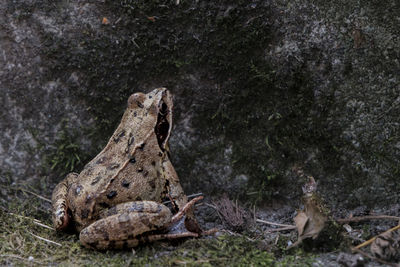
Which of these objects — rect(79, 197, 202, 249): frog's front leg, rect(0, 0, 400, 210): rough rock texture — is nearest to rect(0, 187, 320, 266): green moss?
rect(79, 197, 202, 249): frog's front leg

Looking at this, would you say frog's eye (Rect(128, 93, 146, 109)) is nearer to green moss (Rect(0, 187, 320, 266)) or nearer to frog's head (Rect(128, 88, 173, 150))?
frog's head (Rect(128, 88, 173, 150))

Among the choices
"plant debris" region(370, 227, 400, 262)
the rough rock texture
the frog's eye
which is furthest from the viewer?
the frog's eye

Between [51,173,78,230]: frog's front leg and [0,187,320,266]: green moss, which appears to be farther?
[51,173,78,230]: frog's front leg

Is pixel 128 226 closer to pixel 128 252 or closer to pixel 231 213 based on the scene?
pixel 128 252

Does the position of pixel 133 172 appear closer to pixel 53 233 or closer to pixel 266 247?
pixel 53 233

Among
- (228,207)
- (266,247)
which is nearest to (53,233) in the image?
(228,207)

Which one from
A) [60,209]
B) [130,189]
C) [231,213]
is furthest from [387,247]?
[60,209]

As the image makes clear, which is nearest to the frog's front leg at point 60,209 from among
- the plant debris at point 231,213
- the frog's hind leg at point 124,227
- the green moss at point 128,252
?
the green moss at point 128,252
